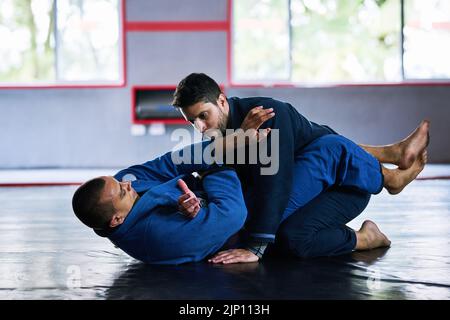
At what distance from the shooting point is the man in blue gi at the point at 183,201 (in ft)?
6.50

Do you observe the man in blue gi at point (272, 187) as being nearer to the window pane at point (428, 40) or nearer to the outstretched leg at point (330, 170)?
the outstretched leg at point (330, 170)

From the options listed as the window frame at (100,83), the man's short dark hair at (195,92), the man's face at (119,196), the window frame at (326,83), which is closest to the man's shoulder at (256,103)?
the man's short dark hair at (195,92)

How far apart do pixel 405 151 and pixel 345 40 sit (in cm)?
459

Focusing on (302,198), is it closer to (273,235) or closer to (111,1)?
(273,235)

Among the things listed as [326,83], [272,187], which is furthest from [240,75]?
[272,187]

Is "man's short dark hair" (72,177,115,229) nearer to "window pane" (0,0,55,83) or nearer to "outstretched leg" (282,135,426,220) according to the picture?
"outstretched leg" (282,135,426,220)

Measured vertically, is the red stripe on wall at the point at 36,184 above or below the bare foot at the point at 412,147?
below

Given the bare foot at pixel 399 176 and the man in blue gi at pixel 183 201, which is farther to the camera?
the bare foot at pixel 399 176

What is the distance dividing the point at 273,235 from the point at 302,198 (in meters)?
0.26

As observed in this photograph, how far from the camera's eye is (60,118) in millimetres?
6910

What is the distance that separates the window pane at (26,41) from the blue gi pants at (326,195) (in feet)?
17.0

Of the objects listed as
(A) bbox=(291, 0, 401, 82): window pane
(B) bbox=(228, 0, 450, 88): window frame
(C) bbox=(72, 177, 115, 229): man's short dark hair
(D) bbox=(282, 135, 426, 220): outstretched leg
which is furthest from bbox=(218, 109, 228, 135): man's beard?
(A) bbox=(291, 0, 401, 82): window pane

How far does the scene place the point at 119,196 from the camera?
78.4 inches

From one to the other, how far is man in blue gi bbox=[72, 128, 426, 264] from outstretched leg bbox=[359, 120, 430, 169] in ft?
→ 0.96
